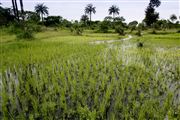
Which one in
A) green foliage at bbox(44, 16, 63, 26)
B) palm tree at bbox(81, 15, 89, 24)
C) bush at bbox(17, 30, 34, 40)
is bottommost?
bush at bbox(17, 30, 34, 40)

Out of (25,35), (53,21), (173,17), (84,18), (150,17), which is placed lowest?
(25,35)

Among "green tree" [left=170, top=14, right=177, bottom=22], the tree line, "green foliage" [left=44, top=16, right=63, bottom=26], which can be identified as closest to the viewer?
the tree line

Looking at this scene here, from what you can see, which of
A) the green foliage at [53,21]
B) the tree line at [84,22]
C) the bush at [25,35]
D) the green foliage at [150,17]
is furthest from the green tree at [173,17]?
the bush at [25,35]

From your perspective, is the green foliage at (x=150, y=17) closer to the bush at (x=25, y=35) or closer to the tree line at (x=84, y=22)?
the tree line at (x=84, y=22)

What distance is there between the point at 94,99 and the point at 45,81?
220 centimetres

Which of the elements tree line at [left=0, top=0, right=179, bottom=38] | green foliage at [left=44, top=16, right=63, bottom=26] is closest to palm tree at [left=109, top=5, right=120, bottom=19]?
tree line at [left=0, top=0, right=179, bottom=38]

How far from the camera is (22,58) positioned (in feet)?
31.4

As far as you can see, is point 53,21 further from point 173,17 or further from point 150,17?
point 173,17

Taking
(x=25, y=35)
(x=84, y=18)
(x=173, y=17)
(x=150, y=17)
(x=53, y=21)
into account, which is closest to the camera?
(x=25, y=35)

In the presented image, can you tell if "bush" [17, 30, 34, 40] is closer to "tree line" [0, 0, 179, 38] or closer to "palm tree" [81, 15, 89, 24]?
"tree line" [0, 0, 179, 38]

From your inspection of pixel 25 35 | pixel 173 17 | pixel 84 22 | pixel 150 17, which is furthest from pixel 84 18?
pixel 25 35

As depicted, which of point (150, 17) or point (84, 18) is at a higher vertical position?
point (84, 18)

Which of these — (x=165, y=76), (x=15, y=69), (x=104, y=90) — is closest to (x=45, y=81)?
(x=104, y=90)

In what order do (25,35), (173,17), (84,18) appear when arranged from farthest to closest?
1. (84,18)
2. (173,17)
3. (25,35)
